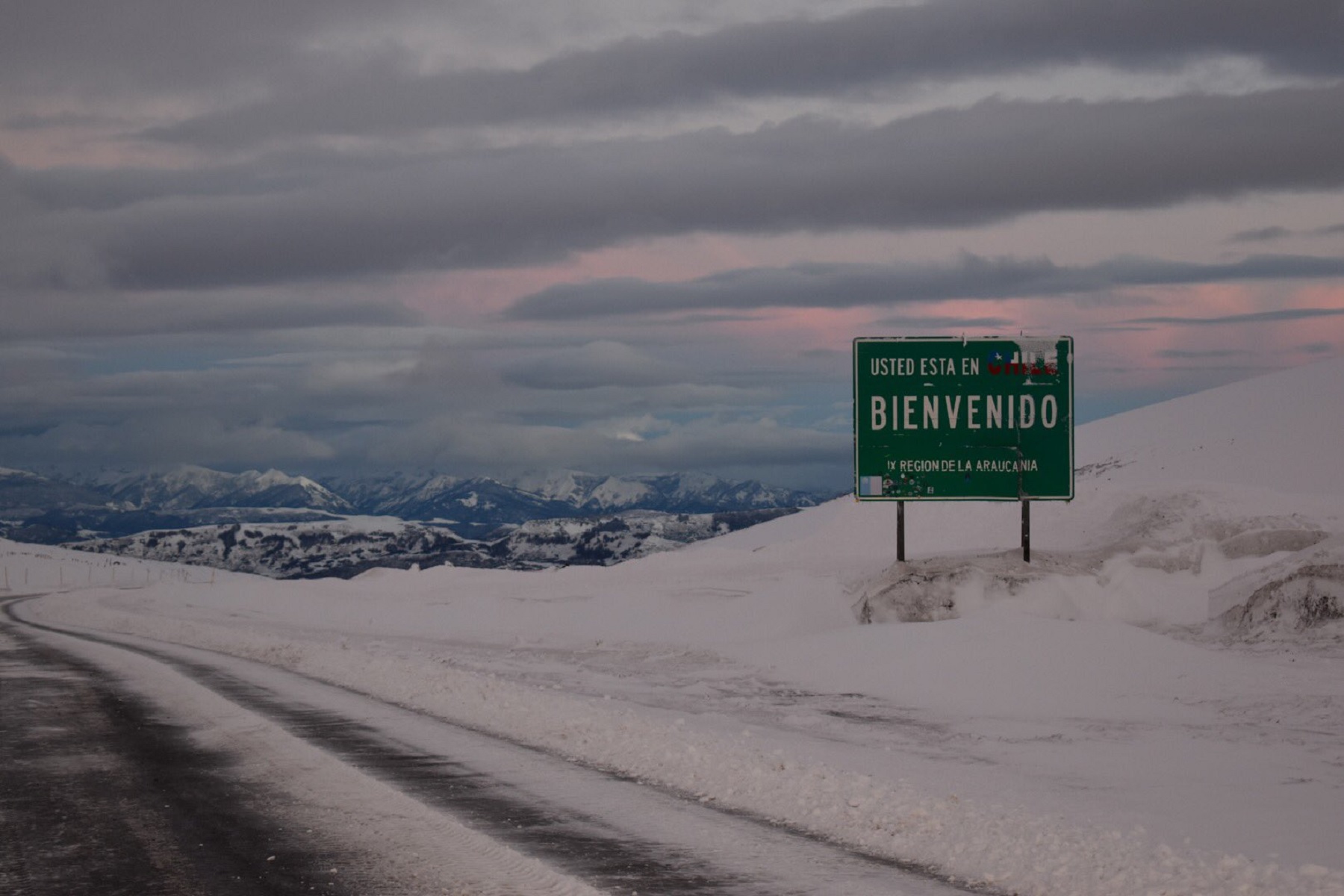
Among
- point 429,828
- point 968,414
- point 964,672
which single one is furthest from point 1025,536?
point 429,828

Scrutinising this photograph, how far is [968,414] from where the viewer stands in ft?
105

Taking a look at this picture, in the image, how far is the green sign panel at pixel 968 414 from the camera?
105ft

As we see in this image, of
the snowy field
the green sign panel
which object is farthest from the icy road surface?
the green sign panel

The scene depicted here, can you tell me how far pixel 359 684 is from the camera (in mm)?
22547

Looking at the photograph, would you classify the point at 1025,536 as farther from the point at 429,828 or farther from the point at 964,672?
the point at 429,828

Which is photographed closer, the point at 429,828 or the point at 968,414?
the point at 429,828

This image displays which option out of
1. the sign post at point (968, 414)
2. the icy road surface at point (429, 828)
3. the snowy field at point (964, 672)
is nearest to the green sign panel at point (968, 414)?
the sign post at point (968, 414)

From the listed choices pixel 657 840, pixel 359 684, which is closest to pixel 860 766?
pixel 657 840

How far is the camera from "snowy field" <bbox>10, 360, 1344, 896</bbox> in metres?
11.0

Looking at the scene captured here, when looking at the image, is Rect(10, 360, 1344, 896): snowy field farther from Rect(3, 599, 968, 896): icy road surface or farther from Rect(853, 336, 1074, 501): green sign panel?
Rect(853, 336, 1074, 501): green sign panel

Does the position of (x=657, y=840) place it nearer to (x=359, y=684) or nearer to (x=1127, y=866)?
(x=1127, y=866)

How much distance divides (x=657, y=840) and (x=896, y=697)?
12.1 metres

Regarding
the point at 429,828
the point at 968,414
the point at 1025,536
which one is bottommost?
the point at 429,828

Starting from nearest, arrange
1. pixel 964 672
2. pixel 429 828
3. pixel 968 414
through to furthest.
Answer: pixel 429 828, pixel 964 672, pixel 968 414
